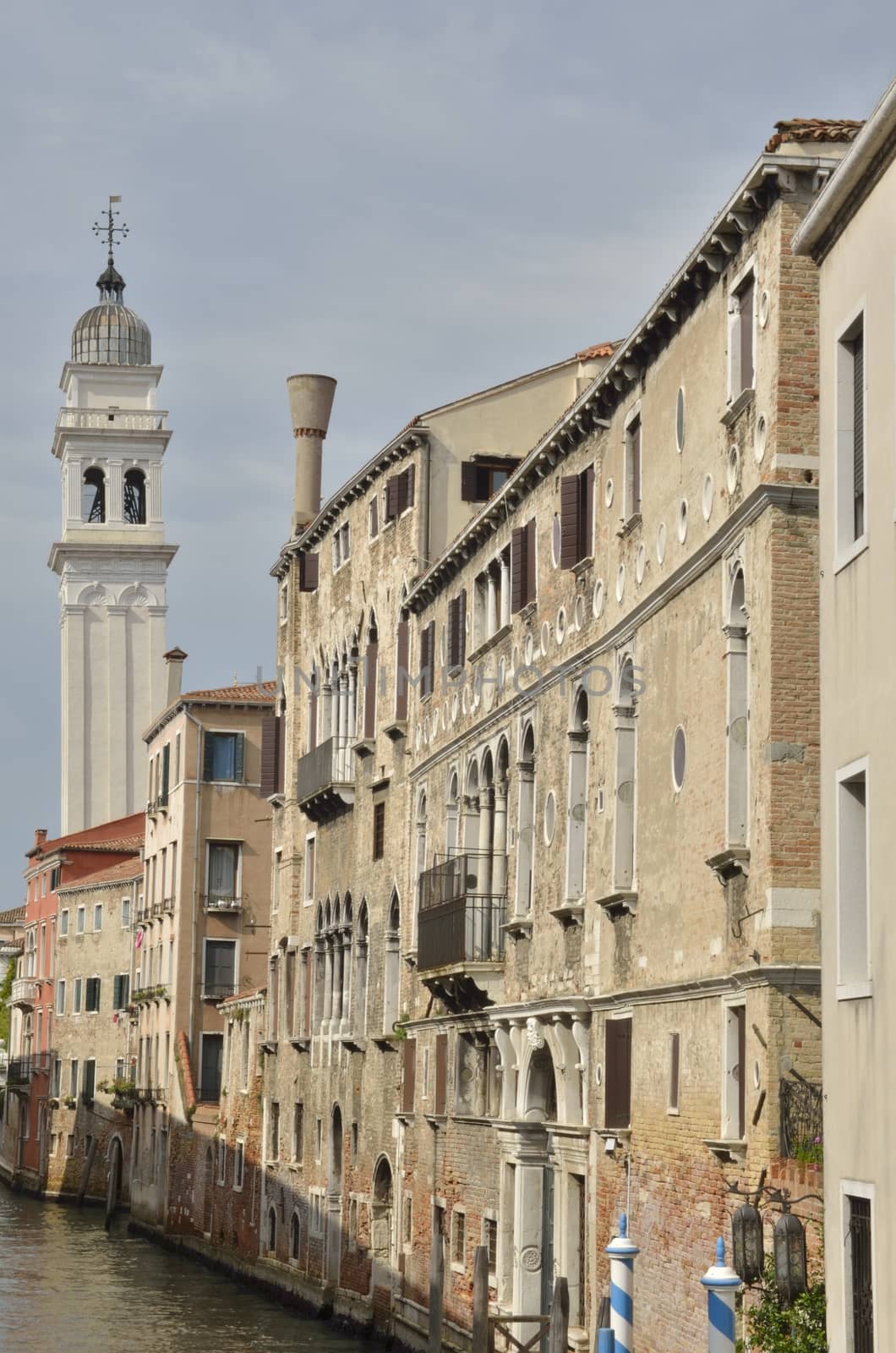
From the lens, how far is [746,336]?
18.4m

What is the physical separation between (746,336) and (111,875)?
168ft

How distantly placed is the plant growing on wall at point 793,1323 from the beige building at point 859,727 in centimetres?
67

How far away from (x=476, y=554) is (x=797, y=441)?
1193cm

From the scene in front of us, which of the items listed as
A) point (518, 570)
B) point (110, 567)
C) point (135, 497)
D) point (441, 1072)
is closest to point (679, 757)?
point (518, 570)

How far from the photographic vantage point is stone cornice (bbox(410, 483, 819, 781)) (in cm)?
1736

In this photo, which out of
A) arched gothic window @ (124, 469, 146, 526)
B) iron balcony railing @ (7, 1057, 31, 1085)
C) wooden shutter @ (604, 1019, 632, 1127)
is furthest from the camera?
arched gothic window @ (124, 469, 146, 526)

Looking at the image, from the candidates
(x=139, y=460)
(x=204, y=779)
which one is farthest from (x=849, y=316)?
(x=139, y=460)

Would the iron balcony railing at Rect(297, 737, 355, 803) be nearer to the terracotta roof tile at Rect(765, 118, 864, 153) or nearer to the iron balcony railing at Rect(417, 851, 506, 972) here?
the iron balcony railing at Rect(417, 851, 506, 972)

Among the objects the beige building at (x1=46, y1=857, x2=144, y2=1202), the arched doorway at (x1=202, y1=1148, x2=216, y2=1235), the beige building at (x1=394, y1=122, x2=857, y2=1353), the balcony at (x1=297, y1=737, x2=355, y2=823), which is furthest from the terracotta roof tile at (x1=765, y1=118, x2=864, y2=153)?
the beige building at (x1=46, y1=857, x2=144, y2=1202)

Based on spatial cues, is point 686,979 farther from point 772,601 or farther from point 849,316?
point 849,316

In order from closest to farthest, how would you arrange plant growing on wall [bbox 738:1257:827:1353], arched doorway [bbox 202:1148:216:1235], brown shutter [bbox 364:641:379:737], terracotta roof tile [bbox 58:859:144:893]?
plant growing on wall [bbox 738:1257:827:1353] < brown shutter [bbox 364:641:379:737] < arched doorway [bbox 202:1148:216:1235] < terracotta roof tile [bbox 58:859:144:893]

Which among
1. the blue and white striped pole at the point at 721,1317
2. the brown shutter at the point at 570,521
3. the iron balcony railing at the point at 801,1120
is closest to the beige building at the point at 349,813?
the brown shutter at the point at 570,521

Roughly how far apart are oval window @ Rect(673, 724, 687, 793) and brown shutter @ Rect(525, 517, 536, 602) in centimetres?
638

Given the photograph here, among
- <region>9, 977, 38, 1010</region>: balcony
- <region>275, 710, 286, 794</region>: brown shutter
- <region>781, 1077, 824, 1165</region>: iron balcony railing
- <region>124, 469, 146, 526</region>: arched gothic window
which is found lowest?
<region>781, 1077, 824, 1165</region>: iron balcony railing
